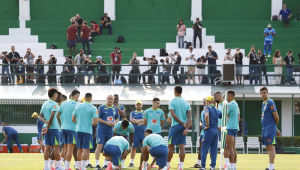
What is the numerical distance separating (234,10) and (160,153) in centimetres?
2572

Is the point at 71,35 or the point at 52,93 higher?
the point at 71,35

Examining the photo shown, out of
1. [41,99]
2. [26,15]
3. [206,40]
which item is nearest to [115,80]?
[41,99]

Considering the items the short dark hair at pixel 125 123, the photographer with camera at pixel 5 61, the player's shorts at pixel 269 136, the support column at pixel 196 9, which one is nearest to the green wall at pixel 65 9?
Answer: the support column at pixel 196 9

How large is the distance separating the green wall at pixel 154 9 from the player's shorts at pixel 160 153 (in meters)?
24.6

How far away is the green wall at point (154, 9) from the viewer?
36.5 m

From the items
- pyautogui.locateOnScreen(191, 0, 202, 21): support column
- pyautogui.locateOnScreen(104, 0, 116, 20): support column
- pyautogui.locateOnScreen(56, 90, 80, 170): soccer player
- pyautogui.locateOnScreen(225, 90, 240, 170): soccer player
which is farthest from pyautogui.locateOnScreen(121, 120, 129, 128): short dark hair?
pyautogui.locateOnScreen(191, 0, 202, 21): support column

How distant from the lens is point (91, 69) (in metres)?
27.0

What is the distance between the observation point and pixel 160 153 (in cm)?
1244

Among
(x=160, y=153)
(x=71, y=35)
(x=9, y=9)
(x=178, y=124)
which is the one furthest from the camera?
(x=9, y=9)

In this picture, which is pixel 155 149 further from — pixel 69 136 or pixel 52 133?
pixel 52 133

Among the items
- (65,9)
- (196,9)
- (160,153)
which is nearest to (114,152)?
(160,153)

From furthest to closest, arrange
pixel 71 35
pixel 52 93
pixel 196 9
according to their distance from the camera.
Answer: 1. pixel 196 9
2. pixel 71 35
3. pixel 52 93

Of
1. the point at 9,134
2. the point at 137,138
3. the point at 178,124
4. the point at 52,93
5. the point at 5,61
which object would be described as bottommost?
the point at 9,134

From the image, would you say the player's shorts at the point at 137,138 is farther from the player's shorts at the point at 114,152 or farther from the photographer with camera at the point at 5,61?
the photographer with camera at the point at 5,61
